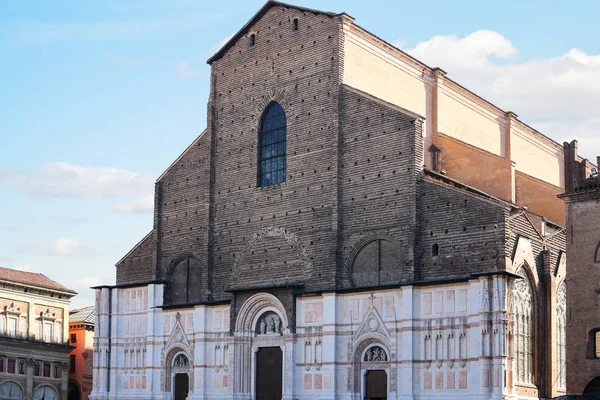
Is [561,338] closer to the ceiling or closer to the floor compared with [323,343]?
closer to the ceiling

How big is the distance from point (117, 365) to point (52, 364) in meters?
12.4

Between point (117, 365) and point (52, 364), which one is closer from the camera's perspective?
point (117, 365)

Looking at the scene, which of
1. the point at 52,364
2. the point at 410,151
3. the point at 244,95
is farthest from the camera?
the point at 52,364

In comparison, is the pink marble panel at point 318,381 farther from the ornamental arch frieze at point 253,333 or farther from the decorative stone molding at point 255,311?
the decorative stone molding at point 255,311

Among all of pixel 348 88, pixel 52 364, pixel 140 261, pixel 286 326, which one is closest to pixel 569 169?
pixel 348 88

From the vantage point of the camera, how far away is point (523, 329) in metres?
28.3

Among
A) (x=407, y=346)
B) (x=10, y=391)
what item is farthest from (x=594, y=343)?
(x=10, y=391)

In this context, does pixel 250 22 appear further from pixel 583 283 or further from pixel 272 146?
pixel 583 283

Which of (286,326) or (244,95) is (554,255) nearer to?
(286,326)

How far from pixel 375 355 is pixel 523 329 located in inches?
168

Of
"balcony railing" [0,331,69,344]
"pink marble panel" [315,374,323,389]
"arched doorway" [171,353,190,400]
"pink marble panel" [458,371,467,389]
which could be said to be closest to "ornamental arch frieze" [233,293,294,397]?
"pink marble panel" [315,374,323,389]

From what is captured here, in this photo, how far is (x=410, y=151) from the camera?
97.7 ft

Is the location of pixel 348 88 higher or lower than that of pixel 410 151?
higher

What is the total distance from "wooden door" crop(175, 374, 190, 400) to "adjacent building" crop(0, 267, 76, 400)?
13.3 m
